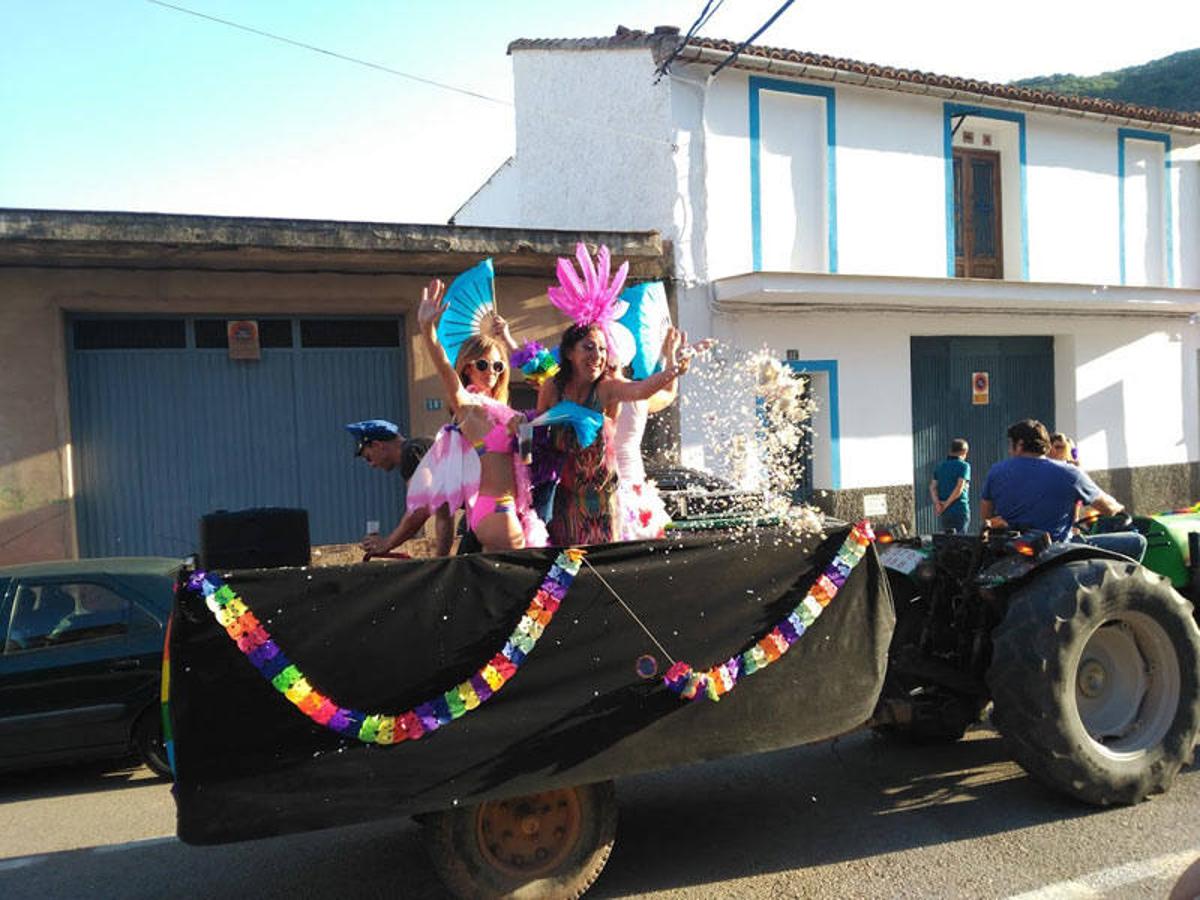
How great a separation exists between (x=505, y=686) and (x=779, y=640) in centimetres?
112

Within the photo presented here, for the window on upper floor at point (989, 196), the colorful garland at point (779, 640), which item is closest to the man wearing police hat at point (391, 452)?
the colorful garland at point (779, 640)

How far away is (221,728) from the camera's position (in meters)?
3.04

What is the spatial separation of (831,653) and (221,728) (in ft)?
7.60

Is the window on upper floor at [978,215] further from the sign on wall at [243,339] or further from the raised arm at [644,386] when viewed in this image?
the raised arm at [644,386]

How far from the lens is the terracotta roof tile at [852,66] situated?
11.6 m

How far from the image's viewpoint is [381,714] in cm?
319

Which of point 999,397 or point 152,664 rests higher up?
point 999,397

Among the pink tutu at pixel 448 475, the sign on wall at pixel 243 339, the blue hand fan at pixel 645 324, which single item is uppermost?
the sign on wall at pixel 243 339

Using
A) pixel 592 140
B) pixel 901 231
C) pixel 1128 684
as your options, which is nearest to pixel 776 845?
pixel 1128 684

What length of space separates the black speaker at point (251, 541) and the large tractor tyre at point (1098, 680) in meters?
3.18

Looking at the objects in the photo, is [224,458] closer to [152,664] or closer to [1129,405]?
[152,664]

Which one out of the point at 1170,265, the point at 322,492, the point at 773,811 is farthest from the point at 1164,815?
the point at 1170,265

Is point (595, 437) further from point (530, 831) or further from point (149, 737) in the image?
point (149, 737)

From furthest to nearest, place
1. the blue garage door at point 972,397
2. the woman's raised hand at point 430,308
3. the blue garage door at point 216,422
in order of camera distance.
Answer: the blue garage door at point 972,397, the blue garage door at point 216,422, the woman's raised hand at point 430,308
